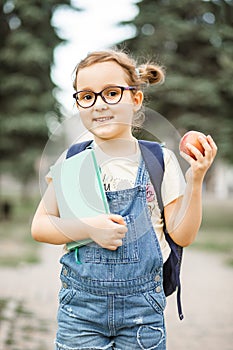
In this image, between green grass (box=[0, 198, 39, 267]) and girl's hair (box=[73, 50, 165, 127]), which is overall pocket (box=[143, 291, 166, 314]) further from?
green grass (box=[0, 198, 39, 267])

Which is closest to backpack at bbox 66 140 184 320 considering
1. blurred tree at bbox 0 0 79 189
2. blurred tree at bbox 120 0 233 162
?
blurred tree at bbox 120 0 233 162

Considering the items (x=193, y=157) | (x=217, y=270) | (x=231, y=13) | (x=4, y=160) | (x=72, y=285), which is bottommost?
(x=72, y=285)

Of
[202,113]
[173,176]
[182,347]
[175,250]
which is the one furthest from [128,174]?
[202,113]

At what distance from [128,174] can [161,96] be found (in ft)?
53.2

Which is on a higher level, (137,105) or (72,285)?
(137,105)

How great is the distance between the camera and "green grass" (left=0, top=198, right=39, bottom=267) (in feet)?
36.1

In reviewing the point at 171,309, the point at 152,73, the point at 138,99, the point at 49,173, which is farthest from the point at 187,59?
the point at 49,173

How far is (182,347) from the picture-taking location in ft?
16.5

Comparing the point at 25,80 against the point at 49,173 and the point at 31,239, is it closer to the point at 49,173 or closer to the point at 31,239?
the point at 31,239

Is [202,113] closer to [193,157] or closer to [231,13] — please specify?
[231,13]

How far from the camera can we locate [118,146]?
1.96m

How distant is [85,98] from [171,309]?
493 centimetres

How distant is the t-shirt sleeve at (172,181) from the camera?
75.3 inches

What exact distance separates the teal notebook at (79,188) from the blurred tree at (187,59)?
1487 centimetres
